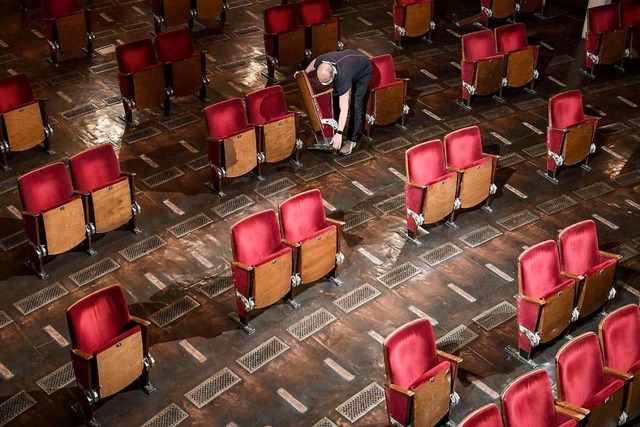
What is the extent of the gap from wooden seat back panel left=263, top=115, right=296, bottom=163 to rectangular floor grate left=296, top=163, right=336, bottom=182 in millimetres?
209

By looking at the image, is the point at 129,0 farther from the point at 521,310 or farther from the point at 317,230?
the point at 521,310

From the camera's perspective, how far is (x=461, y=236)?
7523 mm

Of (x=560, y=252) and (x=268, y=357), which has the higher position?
(x=560, y=252)

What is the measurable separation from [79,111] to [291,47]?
2.15 metres

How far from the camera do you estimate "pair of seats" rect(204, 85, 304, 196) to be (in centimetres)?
763

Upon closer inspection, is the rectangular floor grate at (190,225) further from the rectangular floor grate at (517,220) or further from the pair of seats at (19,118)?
the rectangular floor grate at (517,220)

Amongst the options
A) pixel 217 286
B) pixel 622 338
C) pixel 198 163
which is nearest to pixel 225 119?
pixel 198 163

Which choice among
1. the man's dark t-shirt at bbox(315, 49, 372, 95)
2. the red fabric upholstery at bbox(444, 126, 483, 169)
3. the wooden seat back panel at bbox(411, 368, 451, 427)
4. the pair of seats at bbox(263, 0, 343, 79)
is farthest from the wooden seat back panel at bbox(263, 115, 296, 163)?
the wooden seat back panel at bbox(411, 368, 451, 427)

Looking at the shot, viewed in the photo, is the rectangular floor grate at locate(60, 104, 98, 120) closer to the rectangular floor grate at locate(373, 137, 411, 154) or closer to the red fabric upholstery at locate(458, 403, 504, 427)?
the rectangular floor grate at locate(373, 137, 411, 154)

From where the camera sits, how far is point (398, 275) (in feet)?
23.2

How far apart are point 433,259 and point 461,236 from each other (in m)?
0.41

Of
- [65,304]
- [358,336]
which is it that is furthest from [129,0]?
[358,336]

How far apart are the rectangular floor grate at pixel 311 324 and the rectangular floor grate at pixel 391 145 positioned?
230 centimetres

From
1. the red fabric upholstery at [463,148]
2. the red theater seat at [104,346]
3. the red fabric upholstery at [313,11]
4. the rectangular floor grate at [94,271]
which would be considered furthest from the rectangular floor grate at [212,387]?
the red fabric upholstery at [313,11]
